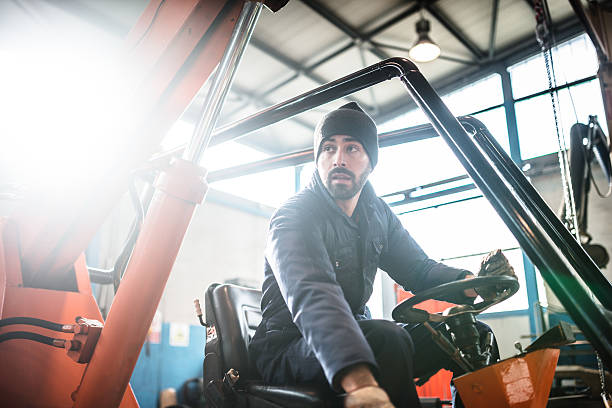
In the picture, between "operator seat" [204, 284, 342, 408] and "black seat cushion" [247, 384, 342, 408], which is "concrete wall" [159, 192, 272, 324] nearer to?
"operator seat" [204, 284, 342, 408]

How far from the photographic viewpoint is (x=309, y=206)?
4.83 feet

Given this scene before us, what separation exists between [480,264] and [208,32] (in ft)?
3.46

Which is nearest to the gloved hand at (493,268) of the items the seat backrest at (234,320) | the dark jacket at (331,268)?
the dark jacket at (331,268)

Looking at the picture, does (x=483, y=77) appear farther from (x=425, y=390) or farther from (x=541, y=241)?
(x=541, y=241)

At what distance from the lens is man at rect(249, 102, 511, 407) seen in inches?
40.7

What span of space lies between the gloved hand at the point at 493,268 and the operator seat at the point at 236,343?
687 millimetres

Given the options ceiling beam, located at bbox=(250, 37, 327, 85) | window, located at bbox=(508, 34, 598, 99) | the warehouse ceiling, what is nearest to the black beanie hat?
the warehouse ceiling

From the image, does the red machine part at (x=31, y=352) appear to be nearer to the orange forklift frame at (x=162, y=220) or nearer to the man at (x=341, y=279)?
the orange forklift frame at (x=162, y=220)

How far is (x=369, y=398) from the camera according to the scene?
920mm

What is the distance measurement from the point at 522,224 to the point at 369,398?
44cm

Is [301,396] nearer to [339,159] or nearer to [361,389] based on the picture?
[361,389]

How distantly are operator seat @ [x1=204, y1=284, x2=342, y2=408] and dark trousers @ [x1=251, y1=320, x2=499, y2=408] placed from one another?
0.18 ft

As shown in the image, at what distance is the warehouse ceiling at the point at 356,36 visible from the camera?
6.94 m

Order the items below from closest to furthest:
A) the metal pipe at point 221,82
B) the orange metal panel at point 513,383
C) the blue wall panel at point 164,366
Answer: the metal pipe at point 221,82
the orange metal panel at point 513,383
the blue wall panel at point 164,366
